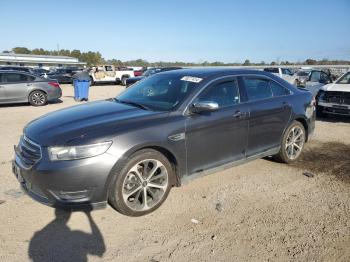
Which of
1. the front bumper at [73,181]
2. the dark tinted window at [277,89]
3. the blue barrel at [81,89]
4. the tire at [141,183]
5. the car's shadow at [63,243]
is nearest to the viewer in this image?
the car's shadow at [63,243]

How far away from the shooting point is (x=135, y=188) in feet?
12.4

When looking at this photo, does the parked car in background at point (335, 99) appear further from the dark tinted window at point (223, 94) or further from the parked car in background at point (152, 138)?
the dark tinted window at point (223, 94)

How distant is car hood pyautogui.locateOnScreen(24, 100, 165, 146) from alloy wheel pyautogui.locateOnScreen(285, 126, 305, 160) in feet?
8.89

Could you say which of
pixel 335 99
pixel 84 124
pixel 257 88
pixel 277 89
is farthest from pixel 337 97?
pixel 84 124

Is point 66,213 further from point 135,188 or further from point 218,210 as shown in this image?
point 218,210

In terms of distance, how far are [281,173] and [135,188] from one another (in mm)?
2639

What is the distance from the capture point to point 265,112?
5.07m

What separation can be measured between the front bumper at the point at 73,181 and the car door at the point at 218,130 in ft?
3.76

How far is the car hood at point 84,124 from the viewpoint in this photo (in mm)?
3521

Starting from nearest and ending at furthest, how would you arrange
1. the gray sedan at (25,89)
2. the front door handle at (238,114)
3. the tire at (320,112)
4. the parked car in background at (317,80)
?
the front door handle at (238,114) < the tire at (320,112) < the gray sedan at (25,89) < the parked car in background at (317,80)

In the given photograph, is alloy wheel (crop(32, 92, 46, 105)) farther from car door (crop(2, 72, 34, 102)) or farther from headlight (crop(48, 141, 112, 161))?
headlight (crop(48, 141, 112, 161))

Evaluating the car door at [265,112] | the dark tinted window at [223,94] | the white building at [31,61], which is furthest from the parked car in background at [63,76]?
the white building at [31,61]

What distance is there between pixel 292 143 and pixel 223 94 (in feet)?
6.18

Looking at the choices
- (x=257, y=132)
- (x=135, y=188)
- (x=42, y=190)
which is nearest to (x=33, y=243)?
(x=42, y=190)
